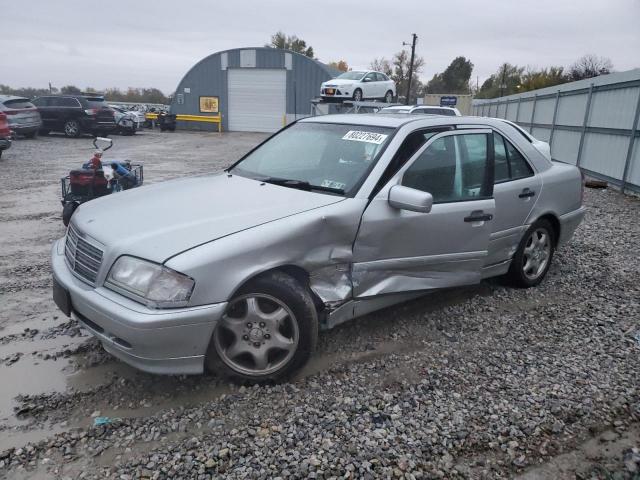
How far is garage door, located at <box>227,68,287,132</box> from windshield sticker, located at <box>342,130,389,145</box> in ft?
96.8

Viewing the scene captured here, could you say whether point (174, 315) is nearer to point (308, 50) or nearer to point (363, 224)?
point (363, 224)

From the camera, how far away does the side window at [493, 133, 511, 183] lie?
14.3ft

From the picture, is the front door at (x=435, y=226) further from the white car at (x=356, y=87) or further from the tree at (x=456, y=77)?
the tree at (x=456, y=77)

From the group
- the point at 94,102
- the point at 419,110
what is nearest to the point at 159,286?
the point at 419,110

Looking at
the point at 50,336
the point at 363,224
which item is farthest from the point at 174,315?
Result: the point at 50,336

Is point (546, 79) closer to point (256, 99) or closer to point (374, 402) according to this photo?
point (256, 99)

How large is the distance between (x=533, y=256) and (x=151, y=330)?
3.71m

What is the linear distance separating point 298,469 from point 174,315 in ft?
3.30

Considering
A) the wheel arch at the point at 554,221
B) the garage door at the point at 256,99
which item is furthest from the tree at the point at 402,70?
the wheel arch at the point at 554,221

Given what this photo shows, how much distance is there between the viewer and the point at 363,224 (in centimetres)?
333

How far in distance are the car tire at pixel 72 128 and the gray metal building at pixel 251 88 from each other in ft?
42.0

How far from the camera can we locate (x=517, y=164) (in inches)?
180

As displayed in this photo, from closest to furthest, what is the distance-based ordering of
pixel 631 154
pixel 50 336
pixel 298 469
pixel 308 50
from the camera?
pixel 298 469 → pixel 50 336 → pixel 631 154 → pixel 308 50

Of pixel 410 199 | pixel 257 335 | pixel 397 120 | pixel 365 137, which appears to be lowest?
pixel 257 335
